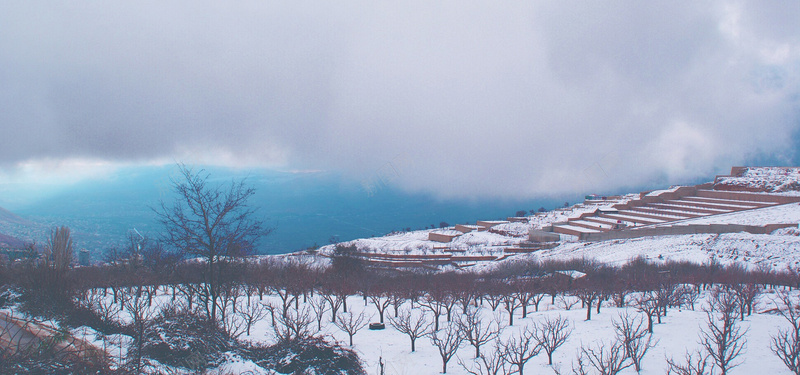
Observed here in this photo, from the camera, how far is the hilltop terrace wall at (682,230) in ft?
145

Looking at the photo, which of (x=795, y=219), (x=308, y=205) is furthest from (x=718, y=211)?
(x=308, y=205)

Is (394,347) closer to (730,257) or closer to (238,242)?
(238,242)

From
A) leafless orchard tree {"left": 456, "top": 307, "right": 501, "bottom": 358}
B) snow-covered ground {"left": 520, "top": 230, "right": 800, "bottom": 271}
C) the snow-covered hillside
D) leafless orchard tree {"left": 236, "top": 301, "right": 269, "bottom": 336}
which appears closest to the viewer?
leafless orchard tree {"left": 456, "top": 307, "right": 501, "bottom": 358}

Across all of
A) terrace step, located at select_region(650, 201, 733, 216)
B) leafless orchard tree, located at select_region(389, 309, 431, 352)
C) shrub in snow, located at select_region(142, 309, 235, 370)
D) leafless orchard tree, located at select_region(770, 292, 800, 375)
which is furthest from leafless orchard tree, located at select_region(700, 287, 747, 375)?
terrace step, located at select_region(650, 201, 733, 216)

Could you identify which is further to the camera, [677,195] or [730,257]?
[677,195]

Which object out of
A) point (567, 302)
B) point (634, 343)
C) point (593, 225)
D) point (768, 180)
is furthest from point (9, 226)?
point (768, 180)

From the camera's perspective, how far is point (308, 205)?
7569 inches

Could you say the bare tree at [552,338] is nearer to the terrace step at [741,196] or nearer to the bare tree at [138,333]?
the bare tree at [138,333]

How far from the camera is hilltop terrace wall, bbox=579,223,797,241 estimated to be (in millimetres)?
44156

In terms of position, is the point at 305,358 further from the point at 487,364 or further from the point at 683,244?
the point at 683,244

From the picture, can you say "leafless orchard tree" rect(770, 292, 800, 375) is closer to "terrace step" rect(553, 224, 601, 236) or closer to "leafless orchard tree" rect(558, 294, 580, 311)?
"leafless orchard tree" rect(558, 294, 580, 311)

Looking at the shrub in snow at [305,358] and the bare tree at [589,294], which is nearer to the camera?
the shrub in snow at [305,358]

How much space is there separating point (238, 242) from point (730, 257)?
138 feet

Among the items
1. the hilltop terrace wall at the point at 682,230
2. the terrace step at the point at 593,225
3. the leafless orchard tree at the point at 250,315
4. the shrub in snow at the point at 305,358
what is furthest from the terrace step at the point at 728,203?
the shrub in snow at the point at 305,358
